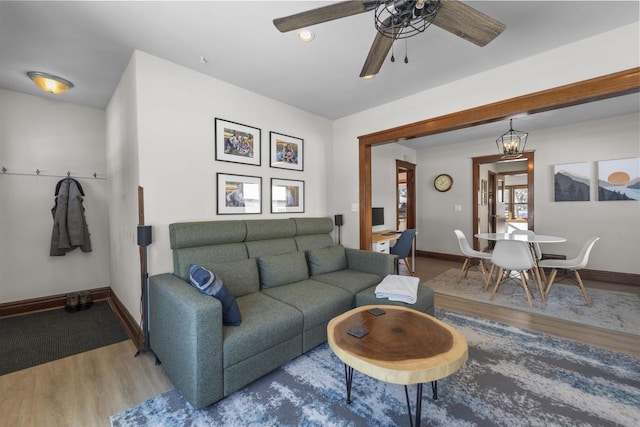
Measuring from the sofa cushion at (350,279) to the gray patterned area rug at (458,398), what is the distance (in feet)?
2.17

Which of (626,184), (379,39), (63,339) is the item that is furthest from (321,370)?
(626,184)

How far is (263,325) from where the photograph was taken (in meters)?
1.82

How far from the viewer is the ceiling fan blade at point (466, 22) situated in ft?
4.34

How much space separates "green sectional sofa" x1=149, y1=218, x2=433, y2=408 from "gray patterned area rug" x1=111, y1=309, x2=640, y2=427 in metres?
0.11

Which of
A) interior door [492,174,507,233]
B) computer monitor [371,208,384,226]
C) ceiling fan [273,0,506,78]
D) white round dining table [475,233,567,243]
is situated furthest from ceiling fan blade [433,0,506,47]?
interior door [492,174,507,233]

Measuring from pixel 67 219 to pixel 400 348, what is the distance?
159 inches

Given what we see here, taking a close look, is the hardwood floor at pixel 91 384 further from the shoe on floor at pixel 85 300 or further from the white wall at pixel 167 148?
the shoe on floor at pixel 85 300

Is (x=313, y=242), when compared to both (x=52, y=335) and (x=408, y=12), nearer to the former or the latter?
(x=408, y=12)

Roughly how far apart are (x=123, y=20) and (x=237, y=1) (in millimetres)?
881

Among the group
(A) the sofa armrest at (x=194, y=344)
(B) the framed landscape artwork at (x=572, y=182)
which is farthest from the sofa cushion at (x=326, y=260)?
(B) the framed landscape artwork at (x=572, y=182)

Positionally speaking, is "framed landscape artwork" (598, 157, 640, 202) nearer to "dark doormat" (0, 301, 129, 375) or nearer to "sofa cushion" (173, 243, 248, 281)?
"sofa cushion" (173, 243, 248, 281)

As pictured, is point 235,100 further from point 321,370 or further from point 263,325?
point 321,370

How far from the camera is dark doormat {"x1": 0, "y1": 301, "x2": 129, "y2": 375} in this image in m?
2.18

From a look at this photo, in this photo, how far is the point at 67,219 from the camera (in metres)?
3.23
